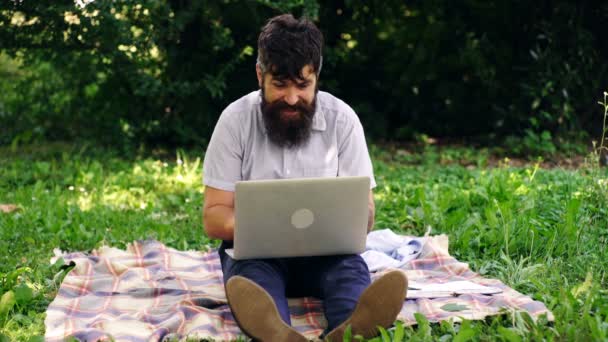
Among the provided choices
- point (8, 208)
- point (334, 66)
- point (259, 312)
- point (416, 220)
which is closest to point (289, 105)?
point (259, 312)

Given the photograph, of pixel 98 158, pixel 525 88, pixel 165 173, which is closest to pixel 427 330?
pixel 165 173

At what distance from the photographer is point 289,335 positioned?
2.92m

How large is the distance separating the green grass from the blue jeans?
Answer: 23 centimetres

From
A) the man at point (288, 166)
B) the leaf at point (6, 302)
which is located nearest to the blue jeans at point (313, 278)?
the man at point (288, 166)

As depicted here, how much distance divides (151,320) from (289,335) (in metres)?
0.70

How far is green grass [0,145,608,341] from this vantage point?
3.19 meters

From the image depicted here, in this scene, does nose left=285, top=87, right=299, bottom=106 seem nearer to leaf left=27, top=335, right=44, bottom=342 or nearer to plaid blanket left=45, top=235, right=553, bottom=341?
plaid blanket left=45, top=235, right=553, bottom=341

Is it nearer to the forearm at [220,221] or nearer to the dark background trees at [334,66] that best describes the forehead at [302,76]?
the forearm at [220,221]

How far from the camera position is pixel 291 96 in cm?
332

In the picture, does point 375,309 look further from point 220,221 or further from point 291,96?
point 291,96

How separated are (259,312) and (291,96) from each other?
901 millimetres

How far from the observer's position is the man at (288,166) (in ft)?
9.59

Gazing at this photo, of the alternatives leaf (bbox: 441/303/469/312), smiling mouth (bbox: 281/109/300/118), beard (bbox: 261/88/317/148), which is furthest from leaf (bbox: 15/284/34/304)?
leaf (bbox: 441/303/469/312)

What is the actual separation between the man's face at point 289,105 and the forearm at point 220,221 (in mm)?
367
